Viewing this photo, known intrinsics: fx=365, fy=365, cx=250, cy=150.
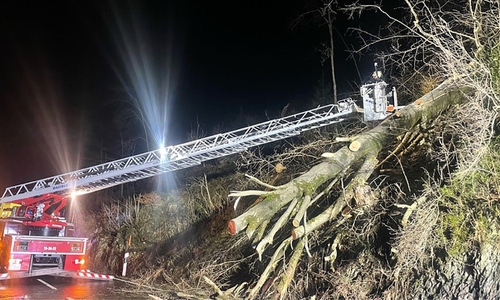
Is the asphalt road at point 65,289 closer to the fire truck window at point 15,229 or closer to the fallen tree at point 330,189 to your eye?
the fire truck window at point 15,229

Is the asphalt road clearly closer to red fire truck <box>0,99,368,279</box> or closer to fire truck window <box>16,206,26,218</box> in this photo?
red fire truck <box>0,99,368,279</box>

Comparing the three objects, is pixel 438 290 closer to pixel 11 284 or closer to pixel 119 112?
pixel 11 284

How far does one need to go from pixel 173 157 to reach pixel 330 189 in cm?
509

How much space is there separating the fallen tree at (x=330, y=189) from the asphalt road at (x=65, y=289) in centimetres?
342

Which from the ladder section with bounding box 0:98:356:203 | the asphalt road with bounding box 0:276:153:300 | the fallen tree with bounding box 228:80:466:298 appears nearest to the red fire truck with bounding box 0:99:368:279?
the ladder section with bounding box 0:98:356:203

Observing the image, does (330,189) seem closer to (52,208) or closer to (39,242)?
(39,242)

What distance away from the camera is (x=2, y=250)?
326 inches

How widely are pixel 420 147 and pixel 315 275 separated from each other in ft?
7.97

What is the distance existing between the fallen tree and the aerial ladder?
3.35 m

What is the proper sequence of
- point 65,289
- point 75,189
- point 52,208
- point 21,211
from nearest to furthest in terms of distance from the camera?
point 65,289
point 21,211
point 75,189
point 52,208

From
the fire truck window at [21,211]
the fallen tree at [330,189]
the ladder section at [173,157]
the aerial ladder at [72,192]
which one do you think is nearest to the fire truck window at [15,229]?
the aerial ladder at [72,192]

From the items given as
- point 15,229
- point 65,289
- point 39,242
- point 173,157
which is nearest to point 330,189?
point 173,157

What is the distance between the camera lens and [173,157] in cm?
938

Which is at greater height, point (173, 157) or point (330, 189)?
point (173, 157)
